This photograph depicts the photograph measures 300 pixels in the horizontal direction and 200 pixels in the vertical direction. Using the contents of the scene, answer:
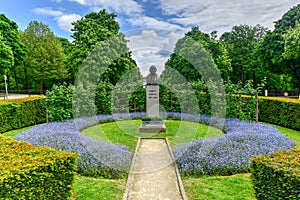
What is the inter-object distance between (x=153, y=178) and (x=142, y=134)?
16.9 feet

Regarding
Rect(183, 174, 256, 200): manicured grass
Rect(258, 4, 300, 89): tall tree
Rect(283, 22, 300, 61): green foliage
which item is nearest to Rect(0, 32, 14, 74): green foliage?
Rect(183, 174, 256, 200): manicured grass

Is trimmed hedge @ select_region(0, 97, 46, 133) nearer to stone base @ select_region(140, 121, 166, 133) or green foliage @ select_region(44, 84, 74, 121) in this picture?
green foliage @ select_region(44, 84, 74, 121)

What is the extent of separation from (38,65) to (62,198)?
32234mm

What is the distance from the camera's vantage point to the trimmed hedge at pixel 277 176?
3.33 m

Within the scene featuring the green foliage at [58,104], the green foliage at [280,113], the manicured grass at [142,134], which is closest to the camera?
the manicured grass at [142,134]

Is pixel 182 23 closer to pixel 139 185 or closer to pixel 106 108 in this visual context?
pixel 106 108

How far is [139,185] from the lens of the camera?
5328mm

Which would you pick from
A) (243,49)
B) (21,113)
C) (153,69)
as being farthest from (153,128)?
(243,49)

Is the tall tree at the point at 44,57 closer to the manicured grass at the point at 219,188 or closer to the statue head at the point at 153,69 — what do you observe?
the statue head at the point at 153,69

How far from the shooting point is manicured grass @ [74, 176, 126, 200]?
4.76 meters

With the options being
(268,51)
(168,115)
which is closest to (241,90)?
(168,115)

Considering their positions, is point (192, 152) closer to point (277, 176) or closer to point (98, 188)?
point (98, 188)

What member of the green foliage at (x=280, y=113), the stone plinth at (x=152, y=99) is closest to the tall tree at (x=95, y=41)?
the stone plinth at (x=152, y=99)

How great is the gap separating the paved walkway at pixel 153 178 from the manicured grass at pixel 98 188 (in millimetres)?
203
